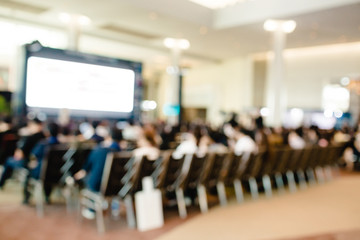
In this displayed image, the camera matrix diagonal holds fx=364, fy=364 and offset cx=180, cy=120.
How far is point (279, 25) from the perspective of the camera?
12711 mm

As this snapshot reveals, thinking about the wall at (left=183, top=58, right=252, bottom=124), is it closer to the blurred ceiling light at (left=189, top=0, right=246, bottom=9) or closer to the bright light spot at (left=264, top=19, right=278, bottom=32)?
the bright light spot at (left=264, top=19, right=278, bottom=32)

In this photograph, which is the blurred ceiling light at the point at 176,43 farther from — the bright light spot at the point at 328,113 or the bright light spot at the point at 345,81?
the bright light spot at the point at 345,81

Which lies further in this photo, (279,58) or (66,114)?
(279,58)

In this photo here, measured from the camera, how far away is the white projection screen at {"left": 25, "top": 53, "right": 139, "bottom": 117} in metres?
11.4

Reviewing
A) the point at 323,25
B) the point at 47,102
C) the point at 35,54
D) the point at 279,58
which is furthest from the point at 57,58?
the point at 323,25

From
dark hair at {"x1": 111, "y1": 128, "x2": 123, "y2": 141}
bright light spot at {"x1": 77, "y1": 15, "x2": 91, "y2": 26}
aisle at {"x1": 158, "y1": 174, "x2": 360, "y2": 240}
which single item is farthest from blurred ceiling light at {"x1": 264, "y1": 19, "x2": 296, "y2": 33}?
dark hair at {"x1": 111, "y1": 128, "x2": 123, "y2": 141}

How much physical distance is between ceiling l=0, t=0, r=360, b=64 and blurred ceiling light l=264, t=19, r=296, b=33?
0.74ft

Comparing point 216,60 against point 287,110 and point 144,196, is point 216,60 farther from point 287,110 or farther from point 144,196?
point 144,196

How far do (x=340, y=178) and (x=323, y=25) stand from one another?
513 cm

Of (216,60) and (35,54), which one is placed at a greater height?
(216,60)

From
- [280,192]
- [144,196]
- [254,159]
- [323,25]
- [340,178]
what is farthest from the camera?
[323,25]

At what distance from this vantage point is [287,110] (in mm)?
18594

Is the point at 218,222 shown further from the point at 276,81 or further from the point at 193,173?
the point at 276,81

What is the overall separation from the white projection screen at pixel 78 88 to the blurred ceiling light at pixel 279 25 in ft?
17.0
